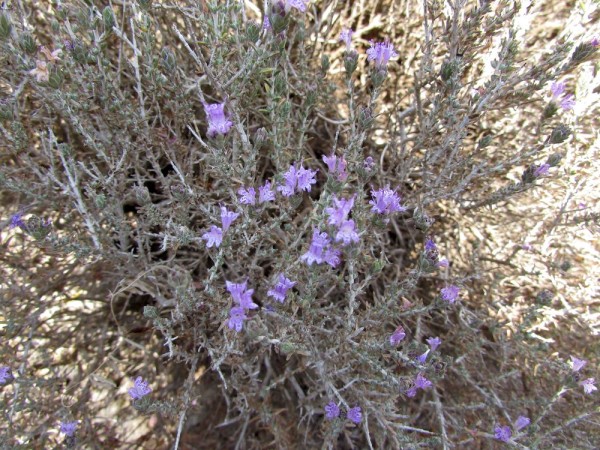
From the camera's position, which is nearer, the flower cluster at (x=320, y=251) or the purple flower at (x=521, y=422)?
the flower cluster at (x=320, y=251)

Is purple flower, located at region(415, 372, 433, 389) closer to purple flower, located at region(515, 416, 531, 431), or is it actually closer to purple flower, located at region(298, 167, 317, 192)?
purple flower, located at region(515, 416, 531, 431)

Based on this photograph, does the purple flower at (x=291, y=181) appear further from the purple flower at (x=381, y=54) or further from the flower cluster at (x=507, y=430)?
the flower cluster at (x=507, y=430)

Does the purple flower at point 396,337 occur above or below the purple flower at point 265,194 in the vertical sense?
below

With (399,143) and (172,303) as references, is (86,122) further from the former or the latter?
(399,143)

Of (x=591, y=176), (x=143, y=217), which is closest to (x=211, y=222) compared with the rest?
(x=143, y=217)

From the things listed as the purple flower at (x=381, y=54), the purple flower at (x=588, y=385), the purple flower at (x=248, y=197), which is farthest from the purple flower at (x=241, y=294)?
the purple flower at (x=588, y=385)

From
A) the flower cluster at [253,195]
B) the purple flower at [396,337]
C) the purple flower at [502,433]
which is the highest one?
the flower cluster at [253,195]

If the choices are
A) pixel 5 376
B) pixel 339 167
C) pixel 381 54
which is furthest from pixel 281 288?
pixel 5 376
